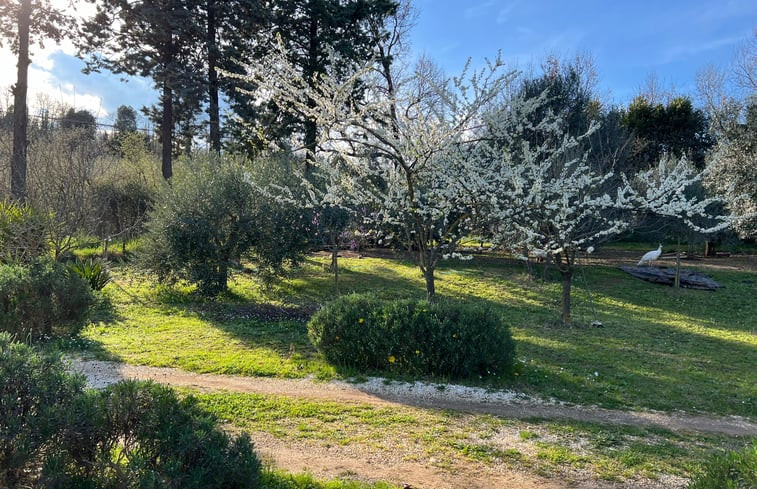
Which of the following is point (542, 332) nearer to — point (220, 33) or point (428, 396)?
point (428, 396)

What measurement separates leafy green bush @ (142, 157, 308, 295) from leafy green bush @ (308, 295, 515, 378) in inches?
228

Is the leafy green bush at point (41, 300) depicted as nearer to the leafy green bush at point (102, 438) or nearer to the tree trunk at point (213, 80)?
the leafy green bush at point (102, 438)

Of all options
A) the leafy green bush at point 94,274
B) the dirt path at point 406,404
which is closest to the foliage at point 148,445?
the dirt path at point 406,404

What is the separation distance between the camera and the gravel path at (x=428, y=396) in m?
5.42

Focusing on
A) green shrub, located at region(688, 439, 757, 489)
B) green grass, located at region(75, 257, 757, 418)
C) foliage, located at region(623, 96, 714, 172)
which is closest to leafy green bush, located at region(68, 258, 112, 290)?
green grass, located at region(75, 257, 757, 418)

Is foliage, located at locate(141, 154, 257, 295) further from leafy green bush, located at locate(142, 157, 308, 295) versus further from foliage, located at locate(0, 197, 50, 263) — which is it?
foliage, located at locate(0, 197, 50, 263)

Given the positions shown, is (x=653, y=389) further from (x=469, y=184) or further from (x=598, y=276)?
(x=598, y=276)

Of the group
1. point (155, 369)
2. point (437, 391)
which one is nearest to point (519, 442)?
point (437, 391)

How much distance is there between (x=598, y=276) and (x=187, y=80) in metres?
15.3

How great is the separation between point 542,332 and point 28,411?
9281 mm

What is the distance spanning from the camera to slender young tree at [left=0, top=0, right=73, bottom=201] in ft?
49.5

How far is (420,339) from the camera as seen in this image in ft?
21.4

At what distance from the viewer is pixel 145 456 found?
2701 millimetres

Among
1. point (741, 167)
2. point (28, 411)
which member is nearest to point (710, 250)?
point (741, 167)
